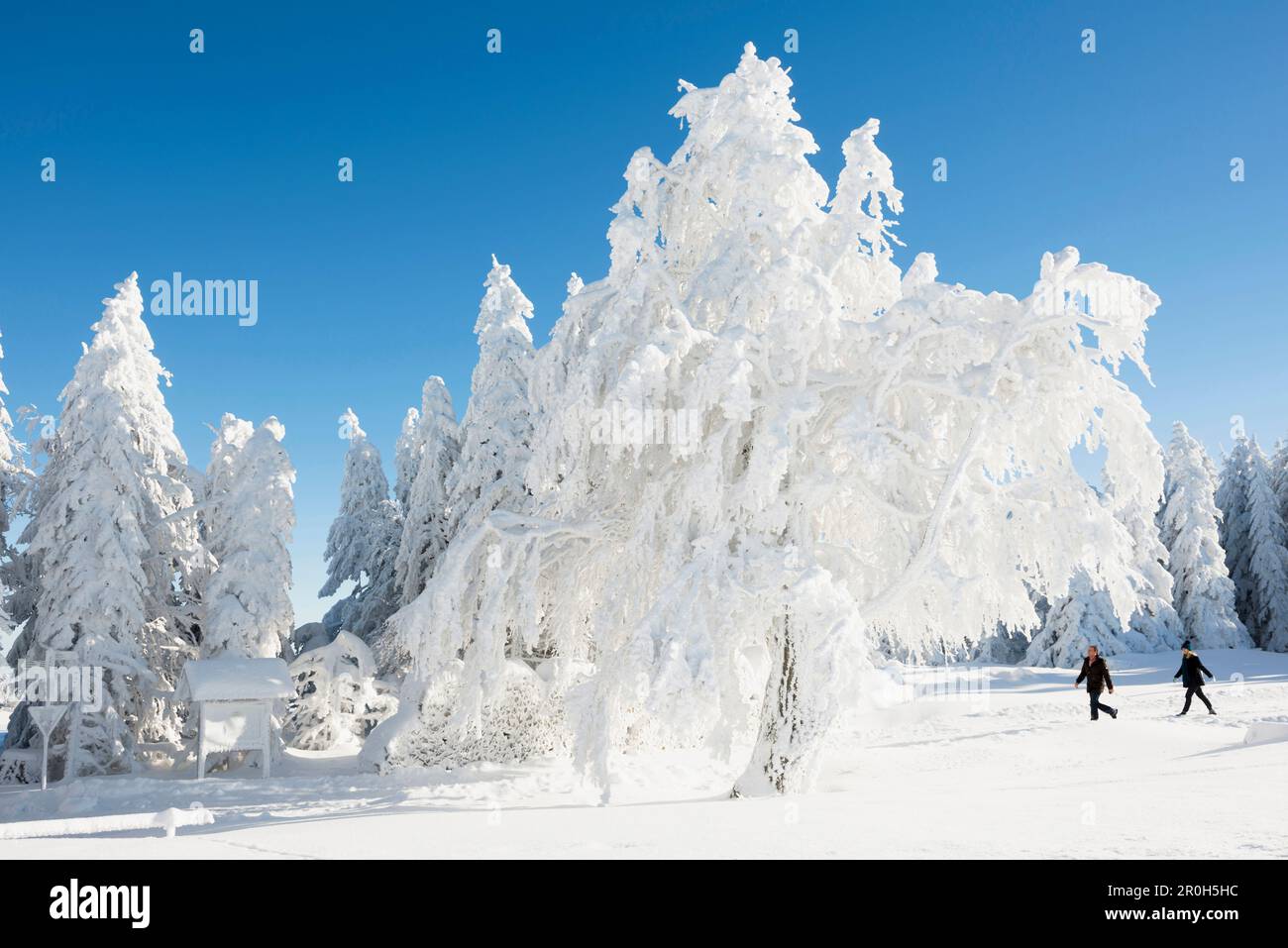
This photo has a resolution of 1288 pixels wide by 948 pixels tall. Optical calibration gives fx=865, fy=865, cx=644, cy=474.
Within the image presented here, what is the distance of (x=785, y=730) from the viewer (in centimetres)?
1295

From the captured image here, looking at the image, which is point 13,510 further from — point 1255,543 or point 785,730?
point 1255,543

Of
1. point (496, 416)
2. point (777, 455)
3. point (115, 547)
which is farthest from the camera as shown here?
point (496, 416)

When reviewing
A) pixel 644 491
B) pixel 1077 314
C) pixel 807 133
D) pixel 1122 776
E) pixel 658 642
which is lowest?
pixel 1122 776

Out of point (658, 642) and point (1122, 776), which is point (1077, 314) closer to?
point (1122, 776)

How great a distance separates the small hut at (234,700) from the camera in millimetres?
21094

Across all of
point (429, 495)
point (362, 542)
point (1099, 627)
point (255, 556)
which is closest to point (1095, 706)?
point (255, 556)

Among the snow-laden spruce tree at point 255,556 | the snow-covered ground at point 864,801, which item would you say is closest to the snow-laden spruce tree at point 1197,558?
the snow-covered ground at point 864,801

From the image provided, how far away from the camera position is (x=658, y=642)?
11414 mm

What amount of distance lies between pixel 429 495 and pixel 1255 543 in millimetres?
43744

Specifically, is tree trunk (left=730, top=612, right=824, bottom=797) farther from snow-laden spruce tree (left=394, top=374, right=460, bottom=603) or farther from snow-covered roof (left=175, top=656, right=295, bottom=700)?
snow-laden spruce tree (left=394, top=374, right=460, bottom=603)

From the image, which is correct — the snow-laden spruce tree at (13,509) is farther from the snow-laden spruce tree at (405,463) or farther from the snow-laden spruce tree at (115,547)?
the snow-laden spruce tree at (405,463)
